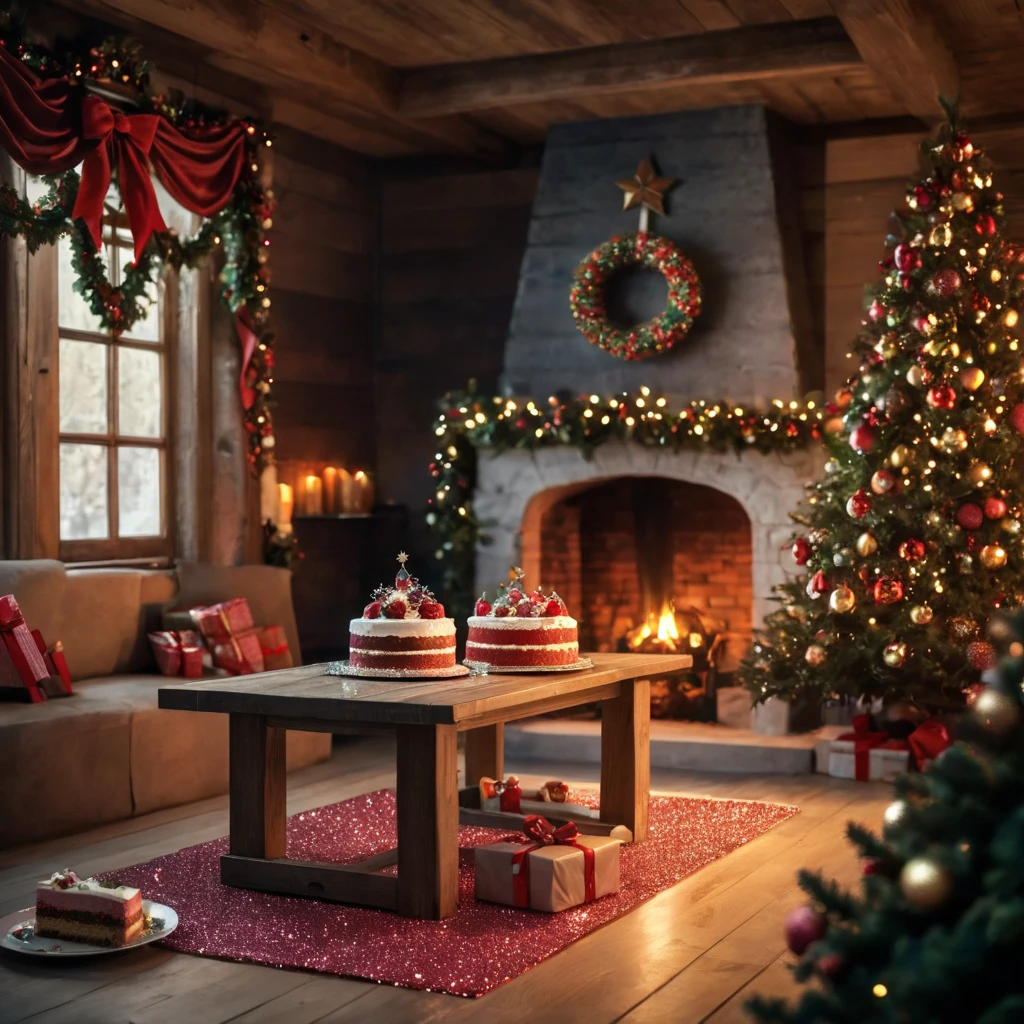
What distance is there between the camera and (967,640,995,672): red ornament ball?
5.40 meters

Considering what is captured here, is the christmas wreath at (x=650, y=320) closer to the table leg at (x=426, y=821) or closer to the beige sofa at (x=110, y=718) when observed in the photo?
the beige sofa at (x=110, y=718)

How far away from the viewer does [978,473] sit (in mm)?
5520

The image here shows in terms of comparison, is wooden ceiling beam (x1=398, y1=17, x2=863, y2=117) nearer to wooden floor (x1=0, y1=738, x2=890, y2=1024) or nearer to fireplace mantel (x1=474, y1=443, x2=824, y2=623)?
fireplace mantel (x1=474, y1=443, x2=824, y2=623)

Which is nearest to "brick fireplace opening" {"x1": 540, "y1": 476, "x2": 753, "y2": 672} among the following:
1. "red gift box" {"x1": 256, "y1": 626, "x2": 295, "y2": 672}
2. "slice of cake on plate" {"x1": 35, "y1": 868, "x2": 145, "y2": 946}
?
"red gift box" {"x1": 256, "y1": 626, "x2": 295, "y2": 672}

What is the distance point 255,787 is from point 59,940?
790 mm

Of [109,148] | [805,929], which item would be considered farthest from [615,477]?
[805,929]

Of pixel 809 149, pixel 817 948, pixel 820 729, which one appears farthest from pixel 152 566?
pixel 817 948

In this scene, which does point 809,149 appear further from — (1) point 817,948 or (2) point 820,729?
(1) point 817,948

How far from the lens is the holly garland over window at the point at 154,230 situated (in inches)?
209

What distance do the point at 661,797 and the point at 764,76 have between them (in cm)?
300

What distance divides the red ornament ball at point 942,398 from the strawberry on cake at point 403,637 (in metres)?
2.41

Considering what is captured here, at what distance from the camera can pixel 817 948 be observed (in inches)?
77.0

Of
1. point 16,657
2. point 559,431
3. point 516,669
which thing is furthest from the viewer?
point 559,431

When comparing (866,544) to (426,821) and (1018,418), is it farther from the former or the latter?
(426,821)
